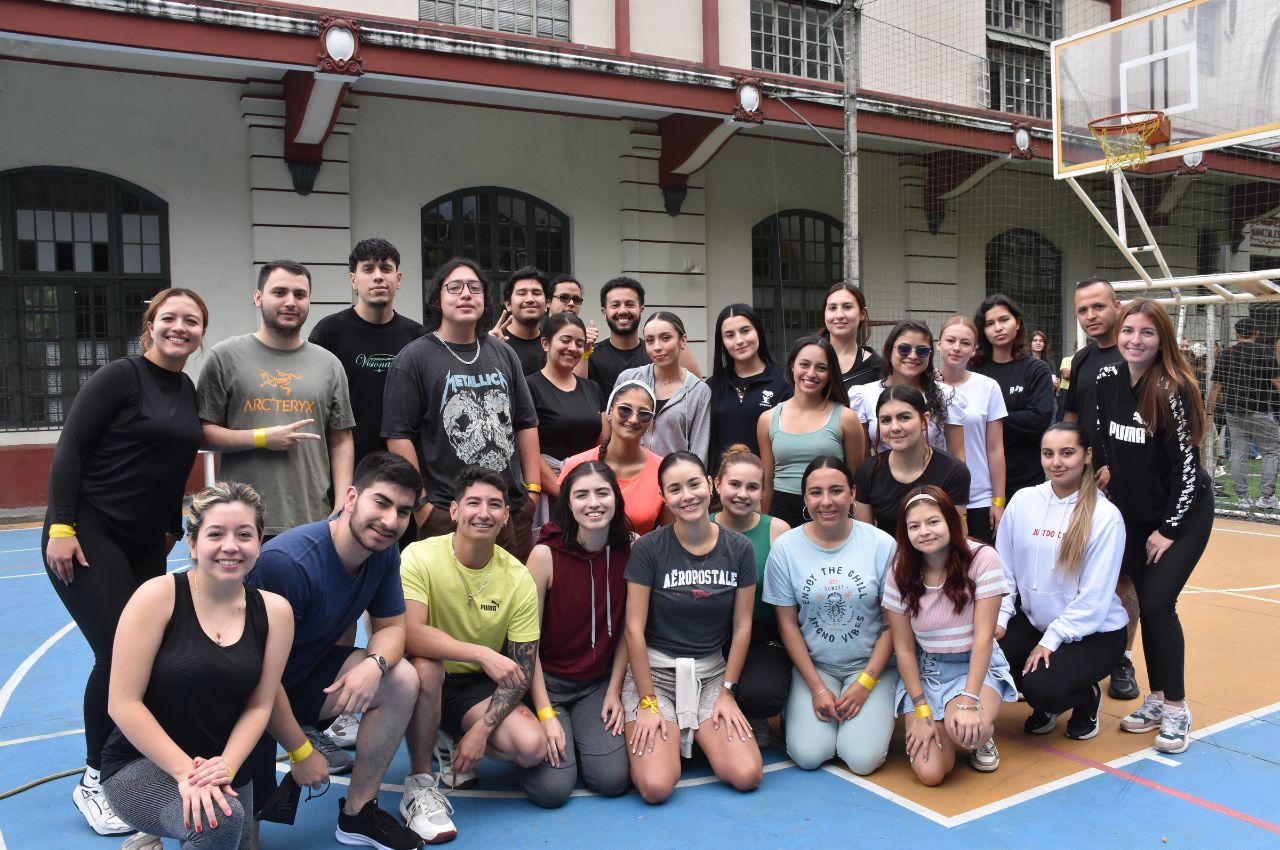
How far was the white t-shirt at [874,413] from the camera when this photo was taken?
4781mm

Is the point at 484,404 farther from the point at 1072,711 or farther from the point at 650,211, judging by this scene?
the point at 650,211

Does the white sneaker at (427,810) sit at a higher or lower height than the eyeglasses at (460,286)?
lower

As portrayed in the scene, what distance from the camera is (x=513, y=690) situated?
3703 mm

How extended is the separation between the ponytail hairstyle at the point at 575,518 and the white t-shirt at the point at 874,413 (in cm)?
141

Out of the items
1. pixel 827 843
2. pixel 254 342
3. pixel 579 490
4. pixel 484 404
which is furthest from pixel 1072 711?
pixel 254 342

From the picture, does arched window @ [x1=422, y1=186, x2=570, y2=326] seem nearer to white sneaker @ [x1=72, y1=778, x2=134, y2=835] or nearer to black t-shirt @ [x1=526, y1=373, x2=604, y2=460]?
black t-shirt @ [x1=526, y1=373, x2=604, y2=460]

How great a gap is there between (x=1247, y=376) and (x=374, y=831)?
10.5m

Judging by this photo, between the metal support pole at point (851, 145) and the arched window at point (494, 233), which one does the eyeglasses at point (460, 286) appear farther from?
the arched window at point (494, 233)

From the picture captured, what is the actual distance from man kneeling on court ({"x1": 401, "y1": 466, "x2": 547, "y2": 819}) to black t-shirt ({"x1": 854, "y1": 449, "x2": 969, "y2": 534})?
1641mm

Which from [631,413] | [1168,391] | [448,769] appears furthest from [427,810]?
[1168,391]

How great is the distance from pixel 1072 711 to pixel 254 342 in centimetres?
397

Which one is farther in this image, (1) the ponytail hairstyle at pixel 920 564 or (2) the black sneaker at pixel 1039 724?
(2) the black sneaker at pixel 1039 724

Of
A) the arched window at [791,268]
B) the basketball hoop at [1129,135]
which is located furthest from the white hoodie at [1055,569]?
the arched window at [791,268]

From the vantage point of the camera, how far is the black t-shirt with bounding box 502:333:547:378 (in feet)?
17.5
